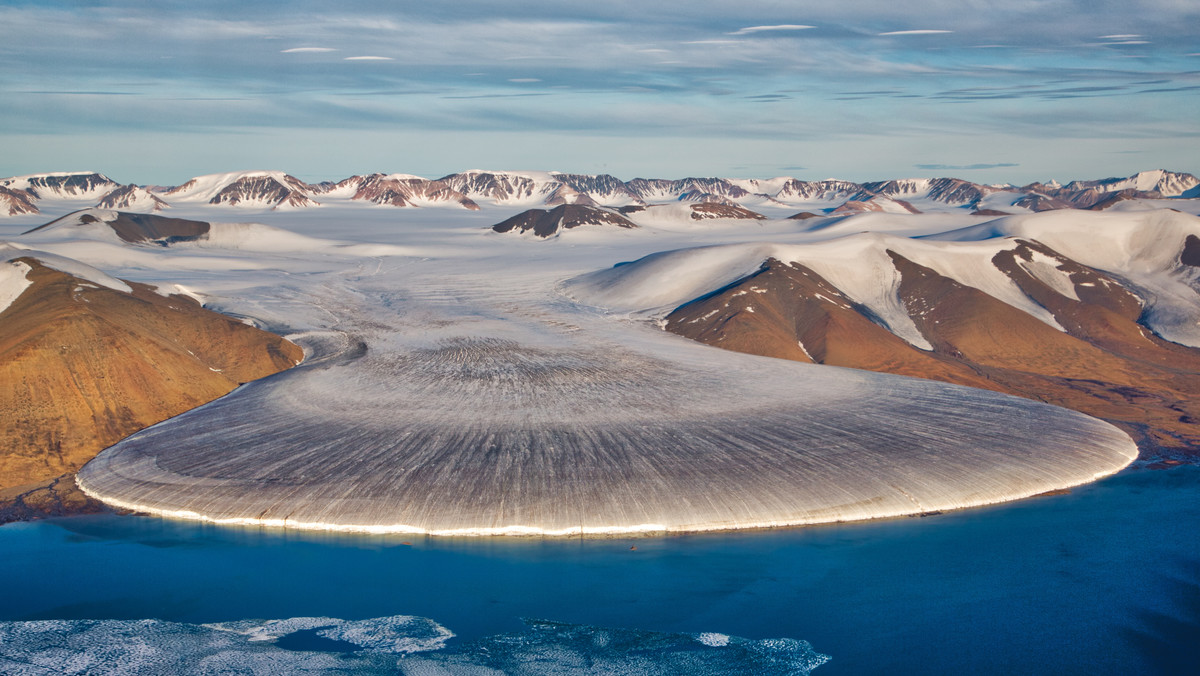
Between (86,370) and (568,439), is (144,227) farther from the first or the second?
(568,439)

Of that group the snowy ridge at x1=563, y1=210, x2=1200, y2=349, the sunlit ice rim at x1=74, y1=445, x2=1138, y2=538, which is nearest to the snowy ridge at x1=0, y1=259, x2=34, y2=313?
the sunlit ice rim at x1=74, y1=445, x2=1138, y2=538

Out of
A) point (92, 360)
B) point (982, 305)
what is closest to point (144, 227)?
point (92, 360)

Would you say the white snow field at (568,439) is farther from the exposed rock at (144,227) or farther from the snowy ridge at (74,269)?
the exposed rock at (144,227)

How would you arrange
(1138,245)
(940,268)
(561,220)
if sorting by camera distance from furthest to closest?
(561,220), (1138,245), (940,268)

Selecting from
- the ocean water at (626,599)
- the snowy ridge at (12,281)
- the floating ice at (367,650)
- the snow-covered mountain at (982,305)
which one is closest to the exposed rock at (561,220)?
the snow-covered mountain at (982,305)

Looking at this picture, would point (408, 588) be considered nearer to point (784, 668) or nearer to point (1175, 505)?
point (784, 668)

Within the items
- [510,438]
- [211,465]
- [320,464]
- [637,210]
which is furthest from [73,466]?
[637,210]
